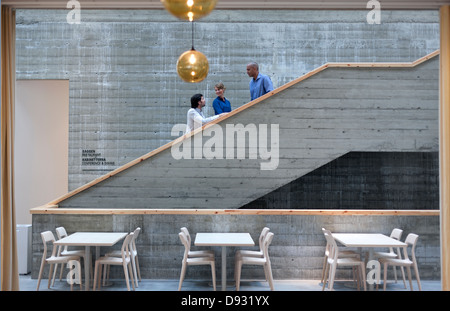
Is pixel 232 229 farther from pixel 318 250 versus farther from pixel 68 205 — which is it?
pixel 68 205

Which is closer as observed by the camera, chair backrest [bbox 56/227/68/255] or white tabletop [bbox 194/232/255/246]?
white tabletop [bbox 194/232/255/246]

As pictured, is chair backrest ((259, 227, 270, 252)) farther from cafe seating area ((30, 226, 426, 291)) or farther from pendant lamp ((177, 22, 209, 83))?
pendant lamp ((177, 22, 209, 83))

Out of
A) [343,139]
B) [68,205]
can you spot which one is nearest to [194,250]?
[68,205]

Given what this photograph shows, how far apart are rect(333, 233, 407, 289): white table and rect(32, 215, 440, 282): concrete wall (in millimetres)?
442

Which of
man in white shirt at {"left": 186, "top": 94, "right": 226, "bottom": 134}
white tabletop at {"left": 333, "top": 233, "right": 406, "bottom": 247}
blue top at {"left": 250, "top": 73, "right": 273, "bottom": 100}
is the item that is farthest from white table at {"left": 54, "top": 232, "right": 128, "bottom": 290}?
blue top at {"left": 250, "top": 73, "right": 273, "bottom": 100}

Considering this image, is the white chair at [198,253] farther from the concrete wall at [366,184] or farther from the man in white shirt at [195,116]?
the concrete wall at [366,184]

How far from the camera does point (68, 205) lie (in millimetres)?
8664

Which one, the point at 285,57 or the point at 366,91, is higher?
the point at 285,57

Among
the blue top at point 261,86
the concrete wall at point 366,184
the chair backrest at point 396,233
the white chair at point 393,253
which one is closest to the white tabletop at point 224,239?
the white chair at point 393,253

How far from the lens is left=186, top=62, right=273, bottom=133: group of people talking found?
878 cm

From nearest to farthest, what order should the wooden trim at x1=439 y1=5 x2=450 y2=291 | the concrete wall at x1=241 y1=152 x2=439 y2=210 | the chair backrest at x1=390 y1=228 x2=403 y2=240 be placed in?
1. the wooden trim at x1=439 y1=5 x2=450 y2=291
2. the chair backrest at x1=390 y1=228 x2=403 y2=240
3. the concrete wall at x1=241 y1=152 x2=439 y2=210

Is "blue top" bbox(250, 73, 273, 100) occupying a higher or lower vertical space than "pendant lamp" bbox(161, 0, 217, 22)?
higher

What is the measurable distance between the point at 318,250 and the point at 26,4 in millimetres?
5543

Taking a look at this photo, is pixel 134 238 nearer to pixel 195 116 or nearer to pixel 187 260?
pixel 187 260
